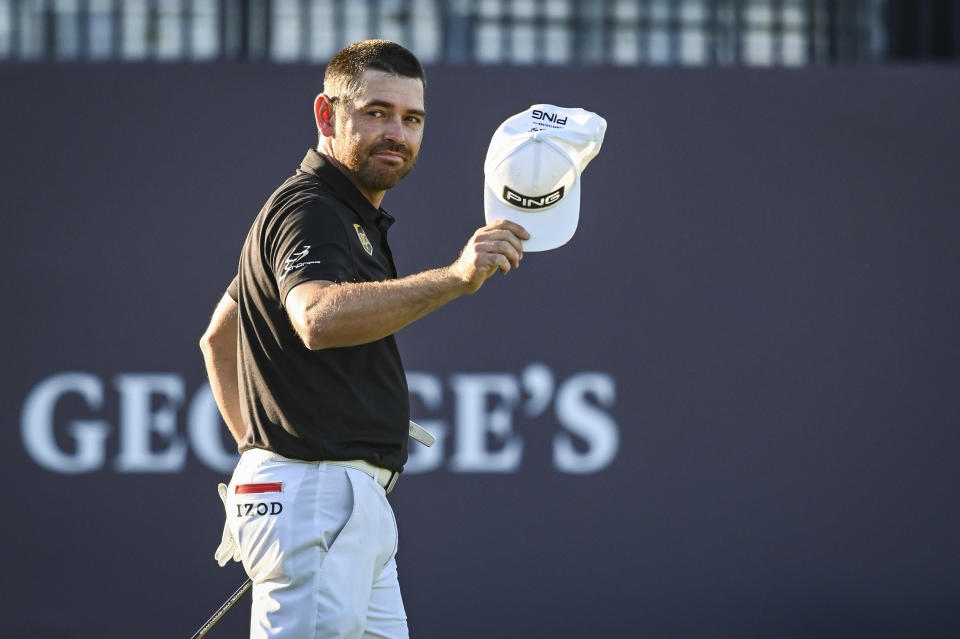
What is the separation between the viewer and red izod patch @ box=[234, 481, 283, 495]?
295 centimetres

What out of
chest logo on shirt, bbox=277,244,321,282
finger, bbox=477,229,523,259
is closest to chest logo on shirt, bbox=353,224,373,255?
chest logo on shirt, bbox=277,244,321,282

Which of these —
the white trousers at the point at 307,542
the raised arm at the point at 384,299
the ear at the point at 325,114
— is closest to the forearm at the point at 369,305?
the raised arm at the point at 384,299

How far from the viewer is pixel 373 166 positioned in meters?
3.12

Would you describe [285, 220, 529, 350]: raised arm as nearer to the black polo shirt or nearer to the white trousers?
the black polo shirt

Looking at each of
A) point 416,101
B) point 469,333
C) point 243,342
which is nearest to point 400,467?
point 243,342

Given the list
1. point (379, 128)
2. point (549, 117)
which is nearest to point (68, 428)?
point (379, 128)

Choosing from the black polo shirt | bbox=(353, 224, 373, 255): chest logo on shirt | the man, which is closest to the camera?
the man

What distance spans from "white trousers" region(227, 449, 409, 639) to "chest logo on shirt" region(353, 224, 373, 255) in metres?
0.50

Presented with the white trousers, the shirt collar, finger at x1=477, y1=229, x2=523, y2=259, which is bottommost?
the white trousers

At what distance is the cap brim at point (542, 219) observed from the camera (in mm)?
2809

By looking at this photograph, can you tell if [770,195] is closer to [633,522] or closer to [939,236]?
[939,236]

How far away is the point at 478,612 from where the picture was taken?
18.0ft

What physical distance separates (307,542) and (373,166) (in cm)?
90

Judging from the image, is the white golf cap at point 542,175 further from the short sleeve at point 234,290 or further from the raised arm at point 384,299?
the short sleeve at point 234,290
